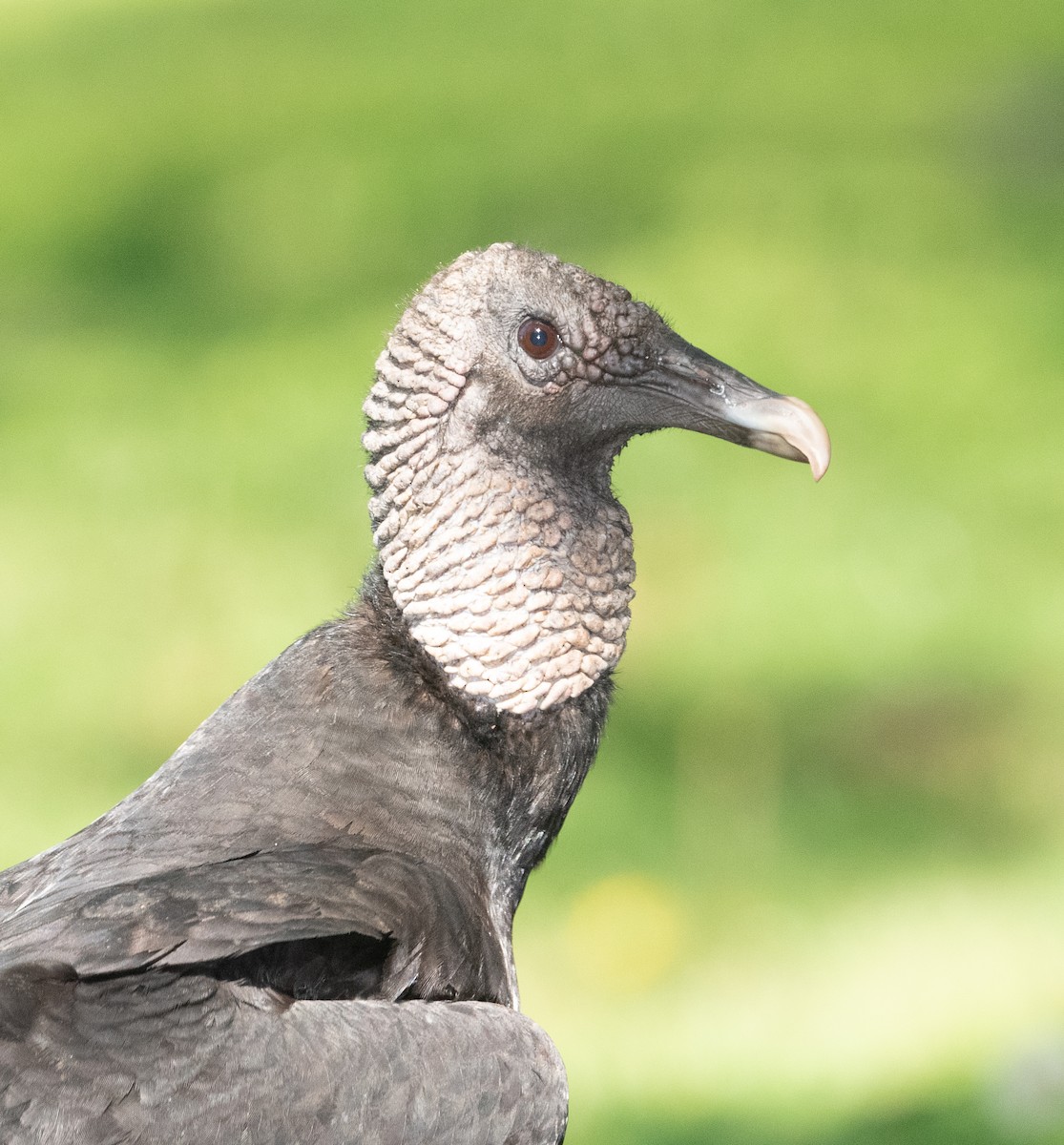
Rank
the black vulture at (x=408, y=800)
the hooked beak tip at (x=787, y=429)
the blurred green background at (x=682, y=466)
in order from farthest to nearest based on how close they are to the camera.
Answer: the blurred green background at (x=682, y=466), the hooked beak tip at (x=787, y=429), the black vulture at (x=408, y=800)

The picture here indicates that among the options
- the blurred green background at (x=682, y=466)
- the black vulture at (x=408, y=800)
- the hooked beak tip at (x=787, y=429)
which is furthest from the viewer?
the blurred green background at (x=682, y=466)

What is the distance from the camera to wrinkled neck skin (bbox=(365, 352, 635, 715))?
3.13 metres

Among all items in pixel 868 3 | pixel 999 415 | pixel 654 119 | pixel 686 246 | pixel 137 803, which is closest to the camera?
pixel 137 803

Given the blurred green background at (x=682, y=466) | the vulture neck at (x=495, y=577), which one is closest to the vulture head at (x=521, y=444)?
the vulture neck at (x=495, y=577)

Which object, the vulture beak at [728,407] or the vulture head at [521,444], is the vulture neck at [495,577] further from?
the vulture beak at [728,407]

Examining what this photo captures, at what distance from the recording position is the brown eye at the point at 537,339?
3.18m

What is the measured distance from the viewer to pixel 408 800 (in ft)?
10.0

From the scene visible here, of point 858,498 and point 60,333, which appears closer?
point 858,498

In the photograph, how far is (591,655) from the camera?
10.5 feet

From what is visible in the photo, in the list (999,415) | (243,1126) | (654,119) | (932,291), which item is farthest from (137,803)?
(654,119)

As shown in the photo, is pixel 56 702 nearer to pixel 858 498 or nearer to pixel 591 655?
pixel 858 498

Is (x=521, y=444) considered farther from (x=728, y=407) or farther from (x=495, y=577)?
(x=728, y=407)

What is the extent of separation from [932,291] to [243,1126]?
667cm

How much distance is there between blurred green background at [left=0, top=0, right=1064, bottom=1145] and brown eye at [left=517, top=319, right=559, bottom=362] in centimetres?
184
